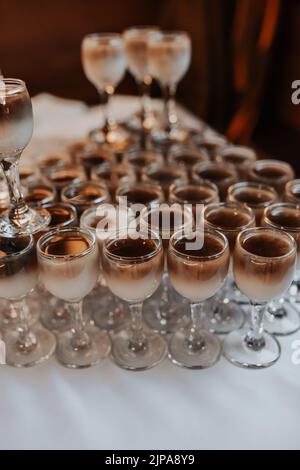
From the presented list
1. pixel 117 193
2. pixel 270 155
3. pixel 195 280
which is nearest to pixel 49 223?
pixel 117 193

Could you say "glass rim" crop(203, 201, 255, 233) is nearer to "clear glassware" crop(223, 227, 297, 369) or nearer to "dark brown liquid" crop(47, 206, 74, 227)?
"clear glassware" crop(223, 227, 297, 369)

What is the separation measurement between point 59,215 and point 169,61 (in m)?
0.90

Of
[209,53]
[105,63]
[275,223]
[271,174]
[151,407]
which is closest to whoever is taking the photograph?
[151,407]

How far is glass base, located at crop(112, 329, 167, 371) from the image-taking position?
968 mm

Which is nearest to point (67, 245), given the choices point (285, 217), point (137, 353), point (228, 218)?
point (137, 353)

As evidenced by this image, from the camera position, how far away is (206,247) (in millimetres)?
984

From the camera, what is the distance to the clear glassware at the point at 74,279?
91 centimetres

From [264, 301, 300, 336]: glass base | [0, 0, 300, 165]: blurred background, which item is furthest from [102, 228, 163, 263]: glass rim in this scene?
[0, 0, 300, 165]: blurred background

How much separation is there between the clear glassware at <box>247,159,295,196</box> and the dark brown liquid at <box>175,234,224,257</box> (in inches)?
15.1

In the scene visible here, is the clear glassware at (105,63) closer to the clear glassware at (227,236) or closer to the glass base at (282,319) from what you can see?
the clear glassware at (227,236)

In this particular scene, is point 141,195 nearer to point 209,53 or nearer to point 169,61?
point 169,61

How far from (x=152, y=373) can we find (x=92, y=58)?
1.22 m

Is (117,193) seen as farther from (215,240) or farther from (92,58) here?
(92,58)

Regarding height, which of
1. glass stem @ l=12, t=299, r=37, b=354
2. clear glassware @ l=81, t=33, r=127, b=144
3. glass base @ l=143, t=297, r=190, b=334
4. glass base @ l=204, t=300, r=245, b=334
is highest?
clear glassware @ l=81, t=33, r=127, b=144
